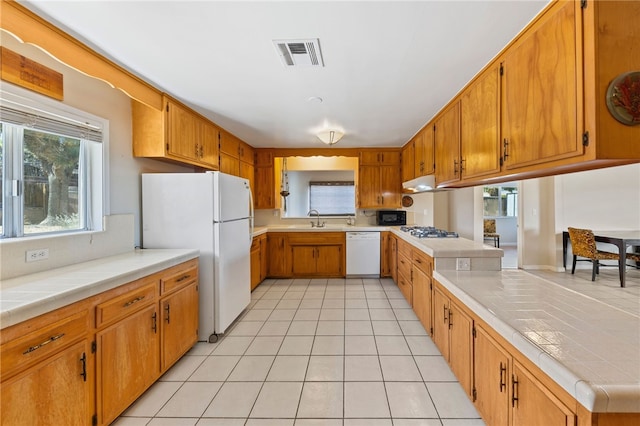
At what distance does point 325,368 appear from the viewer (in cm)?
220

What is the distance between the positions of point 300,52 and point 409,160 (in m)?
3.05

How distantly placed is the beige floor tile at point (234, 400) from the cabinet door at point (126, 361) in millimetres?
496

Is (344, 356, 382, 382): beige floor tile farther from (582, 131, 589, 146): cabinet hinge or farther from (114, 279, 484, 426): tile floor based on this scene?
(582, 131, 589, 146): cabinet hinge

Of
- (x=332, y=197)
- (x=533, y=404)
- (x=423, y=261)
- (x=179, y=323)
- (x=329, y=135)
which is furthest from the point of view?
(x=332, y=197)

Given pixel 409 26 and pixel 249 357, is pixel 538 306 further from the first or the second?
pixel 249 357

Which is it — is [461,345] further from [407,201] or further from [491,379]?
[407,201]

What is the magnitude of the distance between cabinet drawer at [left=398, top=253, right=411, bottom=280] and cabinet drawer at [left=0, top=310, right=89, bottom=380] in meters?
3.04

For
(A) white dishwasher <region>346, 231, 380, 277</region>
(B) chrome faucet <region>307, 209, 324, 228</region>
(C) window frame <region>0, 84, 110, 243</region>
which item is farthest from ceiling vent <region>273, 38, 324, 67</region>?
(B) chrome faucet <region>307, 209, 324, 228</region>

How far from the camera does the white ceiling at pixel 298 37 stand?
4.73ft

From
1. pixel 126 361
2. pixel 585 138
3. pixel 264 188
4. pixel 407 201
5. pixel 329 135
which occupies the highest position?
pixel 329 135

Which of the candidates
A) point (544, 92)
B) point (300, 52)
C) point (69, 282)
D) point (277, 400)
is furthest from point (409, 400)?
point (300, 52)

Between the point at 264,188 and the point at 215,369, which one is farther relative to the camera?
the point at 264,188

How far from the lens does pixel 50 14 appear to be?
1.50 metres

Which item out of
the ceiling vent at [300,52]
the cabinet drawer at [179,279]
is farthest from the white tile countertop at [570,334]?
the cabinet drawer at [179,279]
